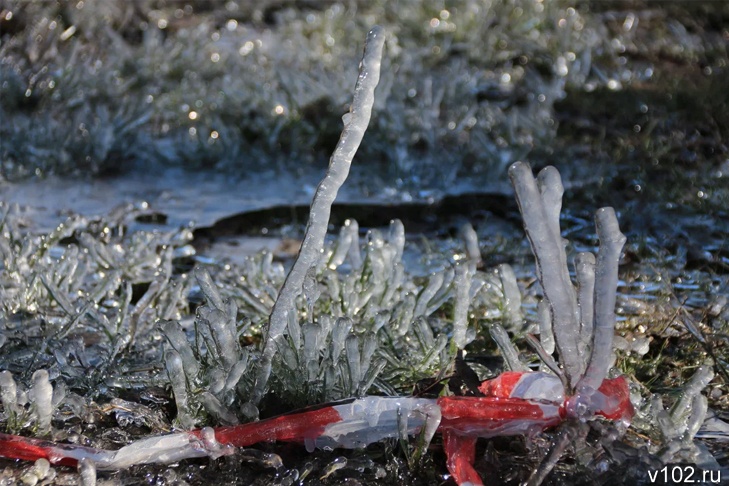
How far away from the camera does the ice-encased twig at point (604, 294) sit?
1.85m

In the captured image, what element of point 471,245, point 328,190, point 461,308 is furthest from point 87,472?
point 471,245

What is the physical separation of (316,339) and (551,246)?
62 cm

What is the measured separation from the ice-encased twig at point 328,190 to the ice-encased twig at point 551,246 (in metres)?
0.39

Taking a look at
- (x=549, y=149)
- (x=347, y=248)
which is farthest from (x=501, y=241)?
(x=549, y=149)

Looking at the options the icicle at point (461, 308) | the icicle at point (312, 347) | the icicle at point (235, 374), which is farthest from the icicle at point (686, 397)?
the icicle at point (235, 374)

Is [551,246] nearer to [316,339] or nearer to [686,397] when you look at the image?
[686,397]

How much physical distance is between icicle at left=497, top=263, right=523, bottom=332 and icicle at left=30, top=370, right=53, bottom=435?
1.30 metres

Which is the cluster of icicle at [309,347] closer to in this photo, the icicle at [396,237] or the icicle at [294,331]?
the icicle at [294,331]

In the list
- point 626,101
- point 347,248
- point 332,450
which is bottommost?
point 332,450

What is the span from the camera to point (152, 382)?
8.00 feet

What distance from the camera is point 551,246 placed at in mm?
1915

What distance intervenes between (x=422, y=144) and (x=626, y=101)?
1.34 metres

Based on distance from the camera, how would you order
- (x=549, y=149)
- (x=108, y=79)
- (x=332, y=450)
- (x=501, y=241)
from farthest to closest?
(x=108, y=79) → (x=549, y=149) → (x=501, y=241) → (x=332, y=450)

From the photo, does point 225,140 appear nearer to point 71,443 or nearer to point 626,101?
point 626,101
